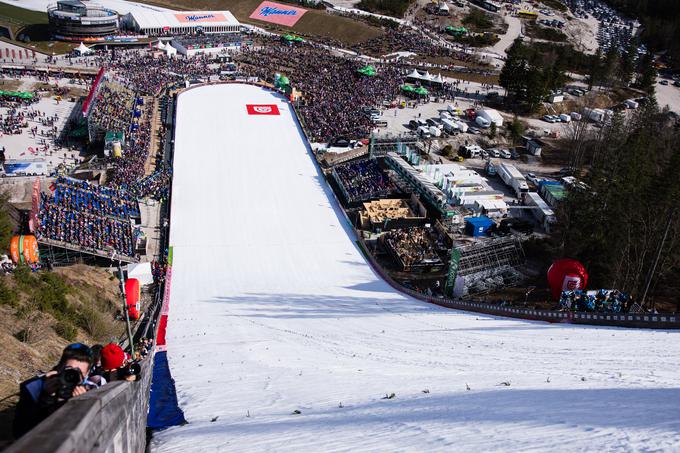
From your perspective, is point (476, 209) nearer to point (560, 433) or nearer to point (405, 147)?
point (405, 147)

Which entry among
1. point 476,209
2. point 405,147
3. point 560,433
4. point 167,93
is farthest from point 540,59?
point 560,433

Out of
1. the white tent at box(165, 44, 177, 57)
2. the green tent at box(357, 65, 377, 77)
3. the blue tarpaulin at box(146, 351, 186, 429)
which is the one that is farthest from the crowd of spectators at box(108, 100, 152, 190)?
the green tent at box(357, 65, 377, 77)

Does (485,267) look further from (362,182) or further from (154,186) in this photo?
(154,186)

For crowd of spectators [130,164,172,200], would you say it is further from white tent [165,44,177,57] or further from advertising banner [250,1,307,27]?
advertising banner [250,1,307,27]

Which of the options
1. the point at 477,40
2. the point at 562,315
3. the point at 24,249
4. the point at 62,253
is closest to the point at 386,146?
the point at 562,315

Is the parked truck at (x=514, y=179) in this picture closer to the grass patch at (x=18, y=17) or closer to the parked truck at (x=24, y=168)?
the parked truck at (x=24, y=168)

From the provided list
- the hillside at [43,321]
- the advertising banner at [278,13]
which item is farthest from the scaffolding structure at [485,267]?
the advertising banner at [278,13]
